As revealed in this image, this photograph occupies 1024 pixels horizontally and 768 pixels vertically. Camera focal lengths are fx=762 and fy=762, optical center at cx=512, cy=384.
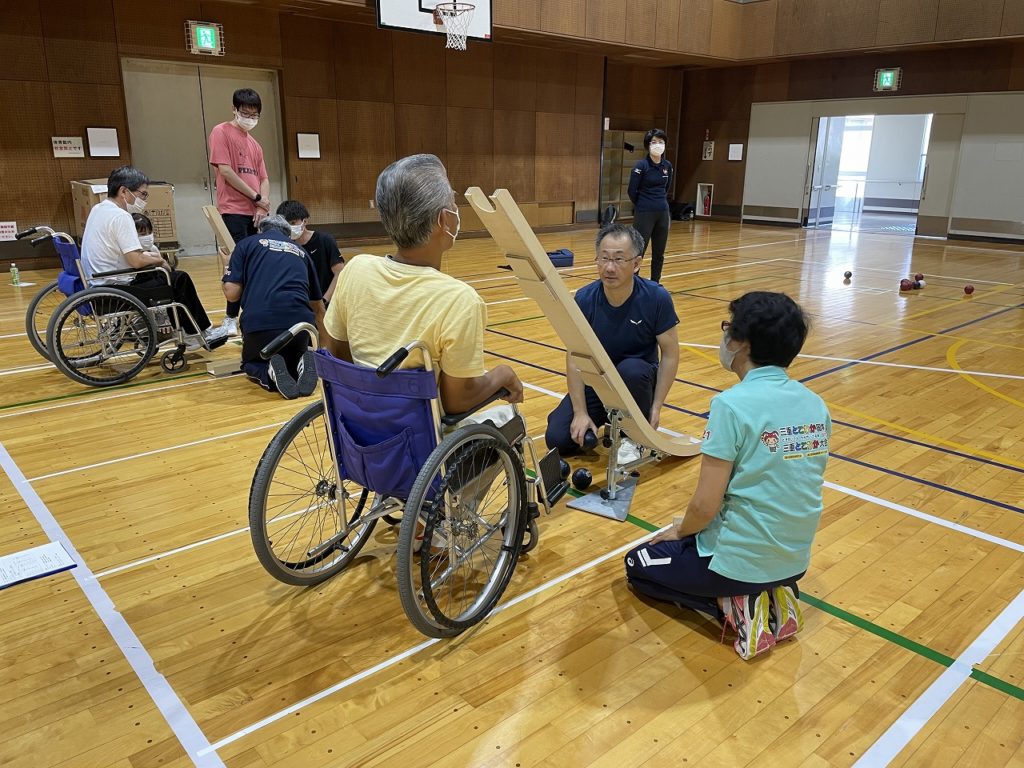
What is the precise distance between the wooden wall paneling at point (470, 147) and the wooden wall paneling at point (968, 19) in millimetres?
6549

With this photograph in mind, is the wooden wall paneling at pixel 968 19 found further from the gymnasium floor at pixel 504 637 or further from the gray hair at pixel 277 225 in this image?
the gray hair at pixel 277 225

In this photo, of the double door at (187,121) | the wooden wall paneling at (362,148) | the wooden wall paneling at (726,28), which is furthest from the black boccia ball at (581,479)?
the wooden wall paneling at (726,28)

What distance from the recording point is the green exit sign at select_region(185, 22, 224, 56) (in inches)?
341

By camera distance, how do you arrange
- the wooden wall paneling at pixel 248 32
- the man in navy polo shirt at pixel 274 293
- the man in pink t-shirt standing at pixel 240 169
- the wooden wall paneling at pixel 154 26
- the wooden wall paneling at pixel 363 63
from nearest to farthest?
1. the man in navy polo shirt at pixel 274 293
2. the man in pink t-shirt standing at pixel 240 169
3. the wooden wall paneling at pixel 154 26
4. the wooden wall paneling at pixel 248 32
5. the wooden wall paneling at pixel 363 63

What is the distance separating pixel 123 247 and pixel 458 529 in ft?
10.6

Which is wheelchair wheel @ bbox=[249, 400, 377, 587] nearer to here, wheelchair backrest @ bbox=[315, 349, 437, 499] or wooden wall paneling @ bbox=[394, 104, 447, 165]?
wheelchair backrest @ bbox=[315, 349, 437, 499]

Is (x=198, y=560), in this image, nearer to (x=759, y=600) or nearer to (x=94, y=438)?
(x=94, y=438)

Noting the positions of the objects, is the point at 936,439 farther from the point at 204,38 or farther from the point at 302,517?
the point at 204,38

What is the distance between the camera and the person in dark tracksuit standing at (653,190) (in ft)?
21.9

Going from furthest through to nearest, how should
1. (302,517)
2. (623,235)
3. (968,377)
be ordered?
(968,377)
(623,235)
(302,517)

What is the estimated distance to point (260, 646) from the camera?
6.68 ft

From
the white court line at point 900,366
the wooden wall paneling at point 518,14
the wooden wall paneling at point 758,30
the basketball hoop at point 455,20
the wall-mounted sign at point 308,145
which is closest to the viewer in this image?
the white court line at point 900,366

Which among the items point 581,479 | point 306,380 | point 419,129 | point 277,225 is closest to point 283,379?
point 306,380

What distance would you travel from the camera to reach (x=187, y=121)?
9188 mm
